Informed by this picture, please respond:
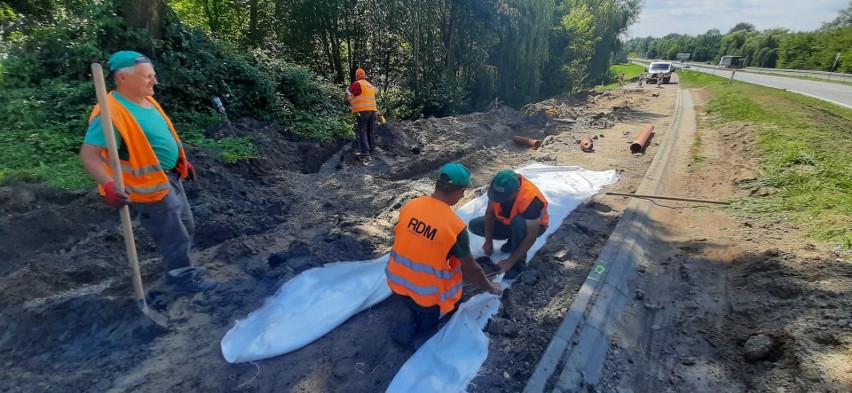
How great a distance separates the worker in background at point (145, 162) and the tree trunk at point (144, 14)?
5419mm

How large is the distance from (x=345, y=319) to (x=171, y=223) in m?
1.59

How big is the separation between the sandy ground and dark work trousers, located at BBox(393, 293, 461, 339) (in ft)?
0.62

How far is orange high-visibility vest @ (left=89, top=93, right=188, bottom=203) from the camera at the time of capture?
9.16 ft

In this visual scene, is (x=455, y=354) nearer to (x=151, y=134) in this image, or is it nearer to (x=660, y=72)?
(x=151, y=134)

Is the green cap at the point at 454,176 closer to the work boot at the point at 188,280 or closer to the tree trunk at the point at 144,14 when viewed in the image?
the work boot at the point at 188,280

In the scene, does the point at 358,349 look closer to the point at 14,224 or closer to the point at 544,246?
the point at 544,246

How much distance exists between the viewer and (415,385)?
2594 mm

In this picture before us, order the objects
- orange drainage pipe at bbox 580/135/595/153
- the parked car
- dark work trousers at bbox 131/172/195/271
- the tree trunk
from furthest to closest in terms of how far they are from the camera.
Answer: the parked car < orange drainage pipe at bbox 580/135/595/153 < the tree trunk < dark work trousers at bbox 131/172/195/271

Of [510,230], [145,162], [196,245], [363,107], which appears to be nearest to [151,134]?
[145,162]

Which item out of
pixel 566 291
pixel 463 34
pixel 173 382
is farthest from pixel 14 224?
pixel 463 34

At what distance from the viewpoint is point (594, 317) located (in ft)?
11.0

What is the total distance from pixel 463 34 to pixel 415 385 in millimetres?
13902

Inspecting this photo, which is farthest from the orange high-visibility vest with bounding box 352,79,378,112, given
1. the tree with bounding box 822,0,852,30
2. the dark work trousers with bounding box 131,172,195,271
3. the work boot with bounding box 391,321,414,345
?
the tree with bounding box 822,0,852,30

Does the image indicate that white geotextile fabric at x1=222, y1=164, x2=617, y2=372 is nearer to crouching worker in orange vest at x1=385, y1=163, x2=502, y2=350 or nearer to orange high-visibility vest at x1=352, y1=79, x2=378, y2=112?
crouching worker in orange vest at x1=385, y1=163, x2=502, y2=350
